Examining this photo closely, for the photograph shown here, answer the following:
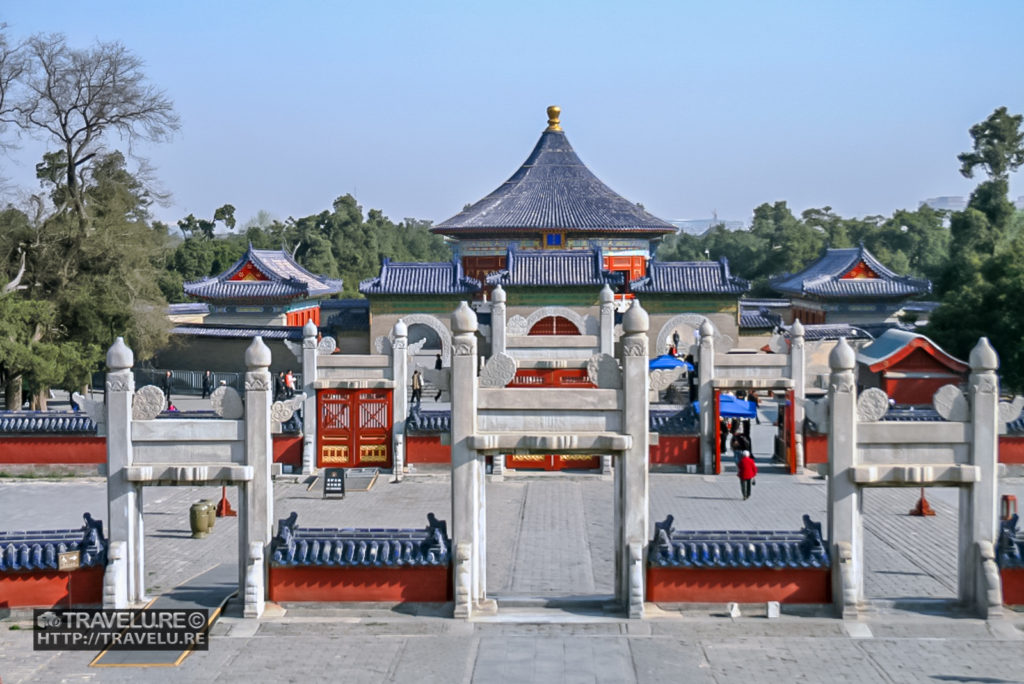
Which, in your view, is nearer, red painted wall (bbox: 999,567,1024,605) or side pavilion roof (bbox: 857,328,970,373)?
red painted wall (bbox: 999,567,1024,605)

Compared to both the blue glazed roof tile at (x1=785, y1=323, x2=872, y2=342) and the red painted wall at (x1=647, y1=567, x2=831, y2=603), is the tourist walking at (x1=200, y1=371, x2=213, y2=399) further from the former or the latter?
the red painted wall at (x1=647, y1=567, x2=831, y2=603)

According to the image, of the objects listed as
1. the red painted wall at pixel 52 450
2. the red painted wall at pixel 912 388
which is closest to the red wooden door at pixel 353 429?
the red painted wall at pixel 52 450

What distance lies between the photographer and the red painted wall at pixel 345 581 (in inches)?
525

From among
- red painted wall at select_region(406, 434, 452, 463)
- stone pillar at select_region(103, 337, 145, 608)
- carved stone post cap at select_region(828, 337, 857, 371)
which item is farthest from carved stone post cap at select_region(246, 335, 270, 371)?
Result: red painted wall at select_region(406, 434, 452, 463)

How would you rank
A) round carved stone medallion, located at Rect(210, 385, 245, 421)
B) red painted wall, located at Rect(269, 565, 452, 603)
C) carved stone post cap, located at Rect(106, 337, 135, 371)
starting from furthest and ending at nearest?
carved stone post cap, located at Rect(106, 337, 135, 371), round carved stone medallion, located at Rect(210, 385, 245, 421), red painted wall, located at Rect(269, 565, 452, 603)

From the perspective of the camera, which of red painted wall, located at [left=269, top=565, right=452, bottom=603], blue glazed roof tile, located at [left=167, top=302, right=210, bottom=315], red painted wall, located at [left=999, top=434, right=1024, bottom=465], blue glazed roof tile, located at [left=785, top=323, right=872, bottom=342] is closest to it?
red painted wall, located at [left=269, top=565, right=452, bottom=603]

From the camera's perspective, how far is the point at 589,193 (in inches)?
2051

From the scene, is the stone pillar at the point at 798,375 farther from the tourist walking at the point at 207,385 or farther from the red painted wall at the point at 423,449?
the tourist walking at the point at 207,385

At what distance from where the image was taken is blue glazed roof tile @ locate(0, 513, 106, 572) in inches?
518

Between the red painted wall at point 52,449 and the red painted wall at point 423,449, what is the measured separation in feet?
19.4

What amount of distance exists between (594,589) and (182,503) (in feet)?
29.6

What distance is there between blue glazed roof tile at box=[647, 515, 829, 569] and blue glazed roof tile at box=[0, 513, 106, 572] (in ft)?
19.7

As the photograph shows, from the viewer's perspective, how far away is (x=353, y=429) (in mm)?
24375

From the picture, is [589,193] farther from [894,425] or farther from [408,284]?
[894,425]
